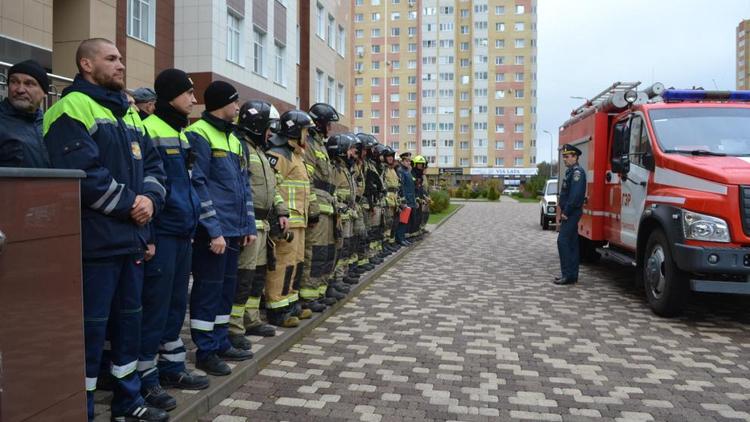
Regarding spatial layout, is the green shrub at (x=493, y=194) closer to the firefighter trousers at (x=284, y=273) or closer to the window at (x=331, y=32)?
the window at (x=331, y=32)

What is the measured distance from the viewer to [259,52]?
77.4 feet

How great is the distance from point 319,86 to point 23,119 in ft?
93.6

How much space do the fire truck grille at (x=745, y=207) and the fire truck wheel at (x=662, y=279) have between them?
809 mm

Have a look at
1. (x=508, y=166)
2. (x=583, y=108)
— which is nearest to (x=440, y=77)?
(x=508, y=166)

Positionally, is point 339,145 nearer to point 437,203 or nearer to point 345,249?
point 345,249

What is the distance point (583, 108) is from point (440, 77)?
77.6 metres

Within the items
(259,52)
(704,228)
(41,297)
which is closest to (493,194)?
(259,52)

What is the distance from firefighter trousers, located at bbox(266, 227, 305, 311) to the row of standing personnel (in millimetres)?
12

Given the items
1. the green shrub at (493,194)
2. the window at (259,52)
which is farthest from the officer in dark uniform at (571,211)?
the green shrub at (493,194)

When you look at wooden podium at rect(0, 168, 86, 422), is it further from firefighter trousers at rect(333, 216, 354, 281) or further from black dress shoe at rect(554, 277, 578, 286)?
black dress shoe at rect(554, 277, 578, 286)

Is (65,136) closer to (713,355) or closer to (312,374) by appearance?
(312,374)

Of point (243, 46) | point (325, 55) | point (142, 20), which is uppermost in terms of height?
point (325, 55)

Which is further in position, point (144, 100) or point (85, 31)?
point (85, 31)

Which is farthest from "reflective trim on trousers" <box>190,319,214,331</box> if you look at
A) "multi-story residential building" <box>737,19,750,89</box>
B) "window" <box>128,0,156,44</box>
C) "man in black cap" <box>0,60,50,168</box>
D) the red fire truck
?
"multi-story residential building" <box>737,19,750,89</box>
